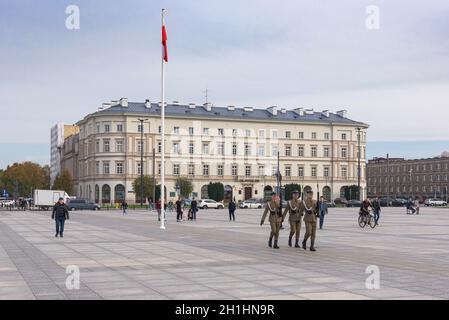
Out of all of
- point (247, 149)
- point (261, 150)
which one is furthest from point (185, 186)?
point (261, 150)

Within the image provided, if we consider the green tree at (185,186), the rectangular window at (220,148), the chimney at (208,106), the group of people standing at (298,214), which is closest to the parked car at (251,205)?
the green tree at (185,186)

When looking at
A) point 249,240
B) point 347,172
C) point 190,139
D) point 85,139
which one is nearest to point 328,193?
point 347,172

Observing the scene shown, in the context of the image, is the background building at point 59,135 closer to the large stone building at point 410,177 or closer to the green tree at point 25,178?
the green tree at point 25,178

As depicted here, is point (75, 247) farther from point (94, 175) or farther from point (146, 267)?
point (94, 175)

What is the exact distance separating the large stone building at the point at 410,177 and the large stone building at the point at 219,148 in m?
27.0

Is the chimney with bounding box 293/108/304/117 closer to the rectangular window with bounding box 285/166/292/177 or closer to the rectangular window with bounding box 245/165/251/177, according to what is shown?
the rectangular window with bounding box 285/166/292/177

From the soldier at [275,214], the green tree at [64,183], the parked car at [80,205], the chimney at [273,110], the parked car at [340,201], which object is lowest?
the parked car at [340,201]

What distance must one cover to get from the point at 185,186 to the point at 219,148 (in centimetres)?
1408

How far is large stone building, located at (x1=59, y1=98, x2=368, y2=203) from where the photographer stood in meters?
106

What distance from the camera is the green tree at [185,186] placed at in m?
99.2

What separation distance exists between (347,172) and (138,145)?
Answer: 137 feet

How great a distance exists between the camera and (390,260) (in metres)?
15.8

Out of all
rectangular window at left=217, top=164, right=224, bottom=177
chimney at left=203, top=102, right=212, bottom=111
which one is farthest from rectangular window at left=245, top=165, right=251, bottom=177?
chimney at left=203, top=102, right=212, bottom=111
